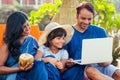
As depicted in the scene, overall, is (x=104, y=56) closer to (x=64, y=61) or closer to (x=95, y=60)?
(x=95, y=60)

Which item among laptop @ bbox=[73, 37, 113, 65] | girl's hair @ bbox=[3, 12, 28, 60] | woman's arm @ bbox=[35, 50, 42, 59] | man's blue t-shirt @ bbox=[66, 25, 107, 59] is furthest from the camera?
man's blue t-shirt @ bbox=[66, 25, 107, 59]

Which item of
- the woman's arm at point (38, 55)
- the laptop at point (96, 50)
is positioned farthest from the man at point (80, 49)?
the woman's arm at point (38, 55)

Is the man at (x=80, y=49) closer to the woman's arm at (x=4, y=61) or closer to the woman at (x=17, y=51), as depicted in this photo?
the woman at (x=17, y=51)

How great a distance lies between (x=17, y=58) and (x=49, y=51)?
1.17 feet

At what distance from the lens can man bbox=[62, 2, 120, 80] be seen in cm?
320

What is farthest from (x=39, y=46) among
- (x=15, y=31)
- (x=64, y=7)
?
(x=64, y=7)

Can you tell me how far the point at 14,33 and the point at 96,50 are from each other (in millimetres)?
802

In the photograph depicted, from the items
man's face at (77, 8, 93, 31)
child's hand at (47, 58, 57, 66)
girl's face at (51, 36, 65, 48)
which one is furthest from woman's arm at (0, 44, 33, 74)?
man's face at (77, 8, 93, 31)

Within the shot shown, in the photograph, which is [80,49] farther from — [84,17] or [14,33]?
[14,33]

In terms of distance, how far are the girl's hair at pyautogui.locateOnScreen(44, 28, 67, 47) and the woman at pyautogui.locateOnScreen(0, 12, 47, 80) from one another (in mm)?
141

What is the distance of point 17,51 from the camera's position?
3.14 metres

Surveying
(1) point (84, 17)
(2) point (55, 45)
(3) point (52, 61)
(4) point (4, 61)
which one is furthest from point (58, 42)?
(4) point (4, 61)

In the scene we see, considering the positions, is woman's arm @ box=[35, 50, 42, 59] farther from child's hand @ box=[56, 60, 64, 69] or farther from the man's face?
the man's face

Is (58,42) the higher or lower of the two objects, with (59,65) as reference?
higher
